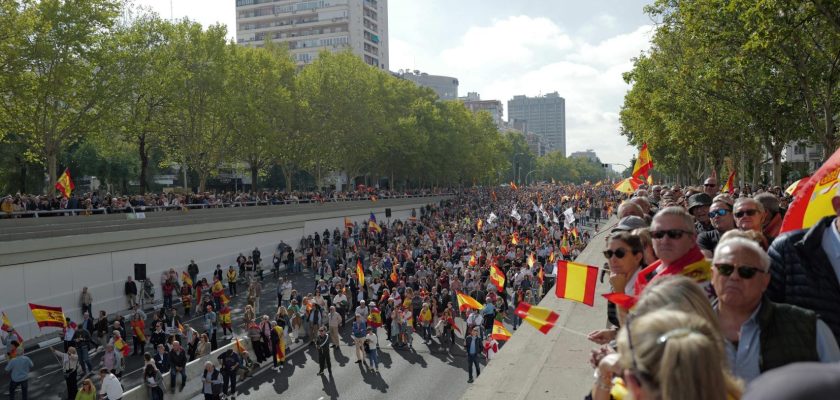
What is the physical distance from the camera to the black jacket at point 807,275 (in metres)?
3.45

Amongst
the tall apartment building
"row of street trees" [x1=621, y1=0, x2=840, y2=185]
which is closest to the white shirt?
"row of street trees" [x1=621, y1=0, x2=840, y2=185]

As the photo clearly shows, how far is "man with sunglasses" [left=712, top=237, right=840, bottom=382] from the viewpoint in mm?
2826

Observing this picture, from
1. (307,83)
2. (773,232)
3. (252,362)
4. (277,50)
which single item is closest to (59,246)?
(252,362)

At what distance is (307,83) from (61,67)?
25.5m

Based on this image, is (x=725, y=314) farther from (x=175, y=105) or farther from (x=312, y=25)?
(x=312, y=25)

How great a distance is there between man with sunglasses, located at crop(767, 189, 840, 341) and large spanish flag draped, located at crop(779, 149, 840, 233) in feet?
4.61

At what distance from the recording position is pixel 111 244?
23531mm

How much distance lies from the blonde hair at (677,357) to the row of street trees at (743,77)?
1443cm

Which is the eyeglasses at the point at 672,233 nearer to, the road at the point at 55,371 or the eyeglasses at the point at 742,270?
the eyeglasses at the point at 742,270

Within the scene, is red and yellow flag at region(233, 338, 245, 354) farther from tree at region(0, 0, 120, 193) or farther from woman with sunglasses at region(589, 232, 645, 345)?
tree at region(0, 0, 120, 193)

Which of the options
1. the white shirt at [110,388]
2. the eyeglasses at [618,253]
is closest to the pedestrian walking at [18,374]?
the white shirt at [110,388]

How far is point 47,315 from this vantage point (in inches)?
519

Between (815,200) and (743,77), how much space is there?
18.9 m

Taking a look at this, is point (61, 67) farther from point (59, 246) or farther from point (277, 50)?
point (277, 50)
